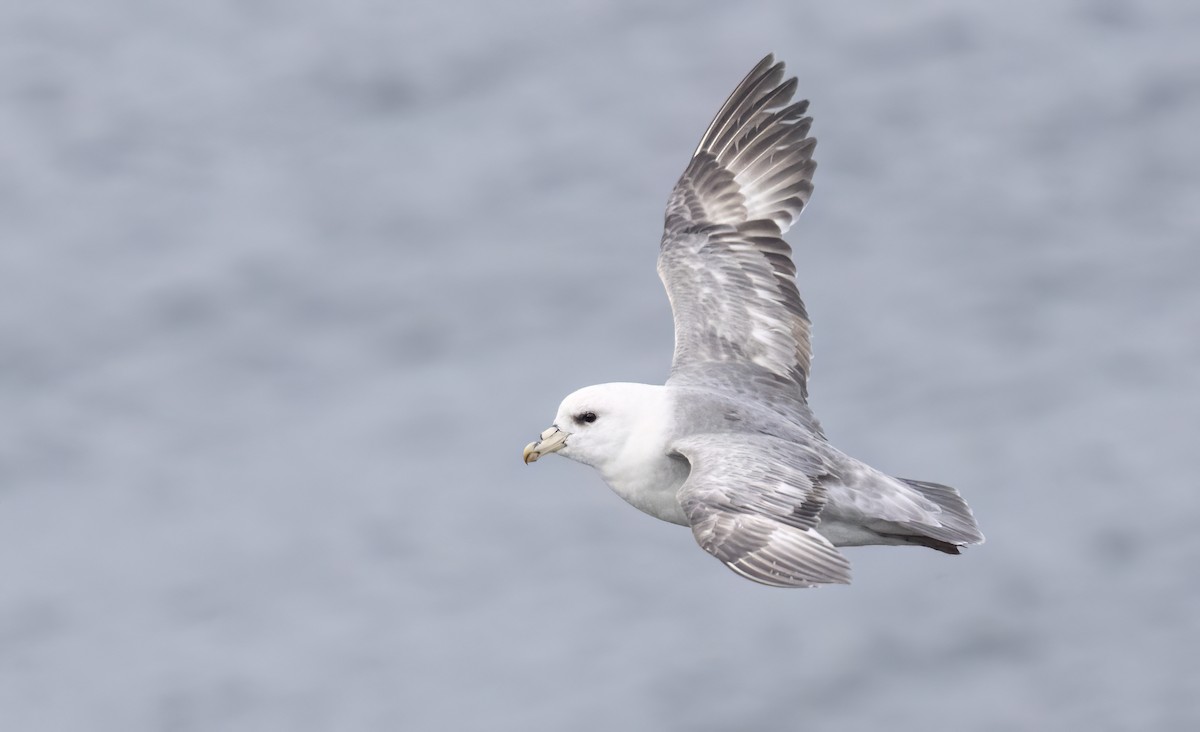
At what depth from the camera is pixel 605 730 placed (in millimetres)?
33844

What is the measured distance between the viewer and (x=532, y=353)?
36094 millimetres

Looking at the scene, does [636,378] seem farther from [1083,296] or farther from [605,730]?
[1083,296]

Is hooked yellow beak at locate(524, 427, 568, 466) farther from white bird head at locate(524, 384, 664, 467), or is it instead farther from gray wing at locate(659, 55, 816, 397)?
gray wing at locate(659, 55, 816, 397)

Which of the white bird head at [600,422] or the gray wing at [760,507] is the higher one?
the white bird head at [600,422]

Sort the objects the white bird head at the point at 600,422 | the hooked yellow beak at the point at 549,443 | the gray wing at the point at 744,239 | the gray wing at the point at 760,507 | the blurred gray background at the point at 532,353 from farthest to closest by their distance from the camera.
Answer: the blurred gray background at the point at 532,353 → the gray wing at the point at 744,239 → the hooked yellow beak at the point at 549,443 → the white bird head at the point at 600,422 → the gray wing at the point at 760,507

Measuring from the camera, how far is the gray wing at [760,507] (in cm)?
1260

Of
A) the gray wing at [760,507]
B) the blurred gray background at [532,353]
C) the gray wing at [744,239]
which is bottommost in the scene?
the gray wing at [760,507]

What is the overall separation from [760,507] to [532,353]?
22.9 m

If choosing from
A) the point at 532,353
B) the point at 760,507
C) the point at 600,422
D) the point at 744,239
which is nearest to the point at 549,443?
the point at 600,422

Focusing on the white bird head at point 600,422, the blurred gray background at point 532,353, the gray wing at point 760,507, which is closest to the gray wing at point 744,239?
the white bird head at point 600,422

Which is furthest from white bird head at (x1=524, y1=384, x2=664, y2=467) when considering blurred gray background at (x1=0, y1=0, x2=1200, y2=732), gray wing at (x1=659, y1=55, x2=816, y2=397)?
blurred gray background at (x1=0, y1=0, x2=1200, y2=732)

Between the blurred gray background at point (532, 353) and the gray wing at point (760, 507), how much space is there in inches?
764

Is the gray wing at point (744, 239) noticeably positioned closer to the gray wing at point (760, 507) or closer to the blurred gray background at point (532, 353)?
the gray wing at point (760, 507)

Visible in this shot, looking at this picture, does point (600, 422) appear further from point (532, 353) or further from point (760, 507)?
point (532, 353)
